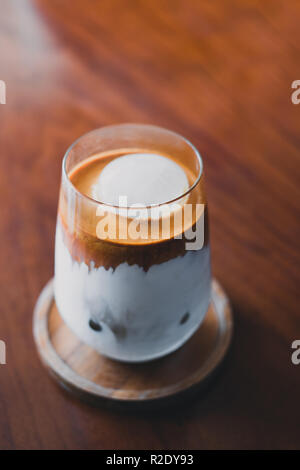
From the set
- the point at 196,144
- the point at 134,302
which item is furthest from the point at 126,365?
the point at 196,144

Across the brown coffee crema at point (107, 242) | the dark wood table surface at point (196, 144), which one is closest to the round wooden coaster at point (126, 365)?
the dark wood table surface at point (196, 144)

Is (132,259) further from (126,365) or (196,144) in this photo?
(196,144)

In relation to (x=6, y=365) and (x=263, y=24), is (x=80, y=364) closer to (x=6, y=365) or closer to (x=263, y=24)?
(x=6, y=365)

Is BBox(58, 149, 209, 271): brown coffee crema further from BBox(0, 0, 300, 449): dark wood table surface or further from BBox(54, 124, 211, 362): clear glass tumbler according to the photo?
BBox(0, 0, 300, 449): dark wood table surface

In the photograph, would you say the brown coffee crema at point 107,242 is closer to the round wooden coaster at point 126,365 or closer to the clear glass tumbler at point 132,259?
the clear glass tumbler at point 132,259

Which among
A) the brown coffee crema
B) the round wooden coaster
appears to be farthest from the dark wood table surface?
the brown coffee crema
